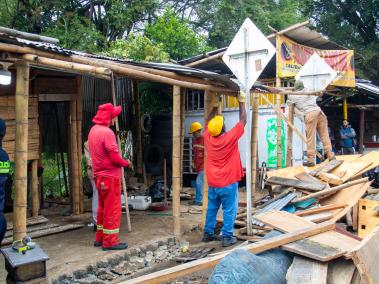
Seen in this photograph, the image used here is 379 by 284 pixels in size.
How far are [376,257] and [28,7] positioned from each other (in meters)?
13.1

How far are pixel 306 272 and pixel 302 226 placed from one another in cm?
150

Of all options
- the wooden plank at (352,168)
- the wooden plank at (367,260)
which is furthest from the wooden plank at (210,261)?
the wooden plank at (352,168)

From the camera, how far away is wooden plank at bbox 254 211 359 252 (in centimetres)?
446

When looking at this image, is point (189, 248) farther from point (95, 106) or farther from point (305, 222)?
point (95, 106)

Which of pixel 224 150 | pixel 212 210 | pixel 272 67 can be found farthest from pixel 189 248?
pixel 272 67

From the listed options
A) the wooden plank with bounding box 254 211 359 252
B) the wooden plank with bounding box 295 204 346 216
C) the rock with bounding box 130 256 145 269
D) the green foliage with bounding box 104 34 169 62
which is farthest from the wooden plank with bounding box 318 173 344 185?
the green foliage with bounding box 104 34 169 62

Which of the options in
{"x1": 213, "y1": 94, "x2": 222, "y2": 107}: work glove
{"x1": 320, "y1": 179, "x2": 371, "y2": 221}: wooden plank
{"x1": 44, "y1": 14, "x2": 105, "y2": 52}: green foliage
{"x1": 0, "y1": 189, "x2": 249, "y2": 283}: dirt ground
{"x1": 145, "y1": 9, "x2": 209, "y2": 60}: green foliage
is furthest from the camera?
{"x1": 145, "y1": 9, "x2": 209, "y2": 60}: green foliage

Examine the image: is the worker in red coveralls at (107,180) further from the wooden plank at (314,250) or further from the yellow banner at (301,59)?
the yellow banner at (301,59)

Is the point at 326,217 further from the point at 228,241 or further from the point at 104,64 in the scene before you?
the point at 104,64

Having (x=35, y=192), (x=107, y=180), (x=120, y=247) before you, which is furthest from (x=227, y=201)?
(x=35, y=192)

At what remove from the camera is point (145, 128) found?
43.2 ft

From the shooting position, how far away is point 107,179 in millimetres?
6156

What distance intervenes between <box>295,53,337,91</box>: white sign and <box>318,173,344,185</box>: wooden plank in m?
2.06

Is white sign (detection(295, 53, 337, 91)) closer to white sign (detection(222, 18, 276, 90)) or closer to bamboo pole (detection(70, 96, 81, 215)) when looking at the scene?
white sign (detection(222, 18, 276, 90))
